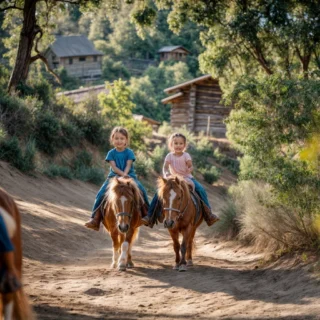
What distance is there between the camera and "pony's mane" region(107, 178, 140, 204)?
11.4m

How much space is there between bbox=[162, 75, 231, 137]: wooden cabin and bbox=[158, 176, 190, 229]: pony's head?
34.6 meters

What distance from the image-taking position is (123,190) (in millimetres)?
11391

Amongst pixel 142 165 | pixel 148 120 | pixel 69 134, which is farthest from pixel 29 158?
pixel 148 120

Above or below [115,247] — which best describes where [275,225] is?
above

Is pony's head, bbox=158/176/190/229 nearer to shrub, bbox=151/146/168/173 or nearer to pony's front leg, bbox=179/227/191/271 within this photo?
pony's front leg, bbox=179/227/191/271

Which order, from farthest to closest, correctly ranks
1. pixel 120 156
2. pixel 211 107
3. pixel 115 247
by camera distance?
1. pixel 211 107
2. pixel 120 156
3. pixel 115 247

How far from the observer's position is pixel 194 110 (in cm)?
4703

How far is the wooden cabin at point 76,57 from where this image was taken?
76438 mm

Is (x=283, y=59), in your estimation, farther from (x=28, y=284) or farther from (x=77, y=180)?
(x=28, y=284)

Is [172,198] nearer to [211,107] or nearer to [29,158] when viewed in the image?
[29,158]

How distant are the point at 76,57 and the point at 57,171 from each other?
53944 millimetres

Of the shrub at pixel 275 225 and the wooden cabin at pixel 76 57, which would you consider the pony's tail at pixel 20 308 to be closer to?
the shrub at pixel 275 225

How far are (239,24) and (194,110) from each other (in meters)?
21.1

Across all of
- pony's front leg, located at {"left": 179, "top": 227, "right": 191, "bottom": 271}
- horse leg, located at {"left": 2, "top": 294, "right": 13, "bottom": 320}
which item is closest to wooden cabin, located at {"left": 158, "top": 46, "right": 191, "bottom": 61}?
pony's front leg, located at {"left": 179, "top": 227, "right": 191, "bottom": 271}
